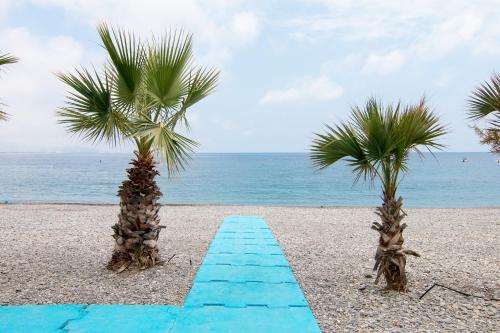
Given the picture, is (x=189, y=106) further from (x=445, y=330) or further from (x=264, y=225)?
(x=264, y=225)

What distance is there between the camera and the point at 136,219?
5664 mm

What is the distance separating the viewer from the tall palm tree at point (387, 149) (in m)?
4.54

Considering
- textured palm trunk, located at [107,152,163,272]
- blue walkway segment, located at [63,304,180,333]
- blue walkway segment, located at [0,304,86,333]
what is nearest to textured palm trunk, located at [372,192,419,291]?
blue walkway segment, located at [63,304,180,333]

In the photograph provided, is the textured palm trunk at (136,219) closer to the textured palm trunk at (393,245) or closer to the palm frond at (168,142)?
the palm frond at (168,142)

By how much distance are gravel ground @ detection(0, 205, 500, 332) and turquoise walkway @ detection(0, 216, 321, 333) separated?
0.77 feet

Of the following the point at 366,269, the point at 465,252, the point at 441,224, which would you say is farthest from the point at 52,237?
the point at 441,224

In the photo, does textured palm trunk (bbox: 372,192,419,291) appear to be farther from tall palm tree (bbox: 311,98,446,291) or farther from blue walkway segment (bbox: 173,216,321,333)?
blue walkway segment (bbox: 173,216,321,333)

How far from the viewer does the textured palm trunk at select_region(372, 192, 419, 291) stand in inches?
188

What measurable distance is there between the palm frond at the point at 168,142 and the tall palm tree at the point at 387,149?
5.95ft

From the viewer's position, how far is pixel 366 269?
20.1ft

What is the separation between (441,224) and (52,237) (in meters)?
11.3

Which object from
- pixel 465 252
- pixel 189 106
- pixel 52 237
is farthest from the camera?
pixel 52 237

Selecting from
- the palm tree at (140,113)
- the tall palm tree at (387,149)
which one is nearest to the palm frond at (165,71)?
the palm tree at (140,113)

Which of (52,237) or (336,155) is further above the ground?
(336,155)
